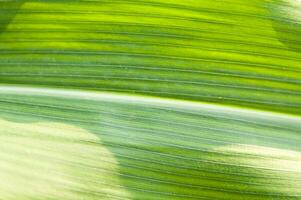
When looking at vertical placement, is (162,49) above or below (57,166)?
above

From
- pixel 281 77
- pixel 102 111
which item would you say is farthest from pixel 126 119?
pixel 281 77

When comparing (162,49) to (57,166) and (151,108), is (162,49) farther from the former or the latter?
(57,166)

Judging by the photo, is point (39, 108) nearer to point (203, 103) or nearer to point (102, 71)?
point (102, 71)

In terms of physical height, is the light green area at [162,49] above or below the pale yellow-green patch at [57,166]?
above

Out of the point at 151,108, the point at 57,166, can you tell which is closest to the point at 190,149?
the point at 151,108

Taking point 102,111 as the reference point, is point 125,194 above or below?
below

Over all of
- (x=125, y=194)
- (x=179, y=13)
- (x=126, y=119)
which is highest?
(x=179, y=13)

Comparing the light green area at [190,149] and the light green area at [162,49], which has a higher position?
the light green area at [162,49]
